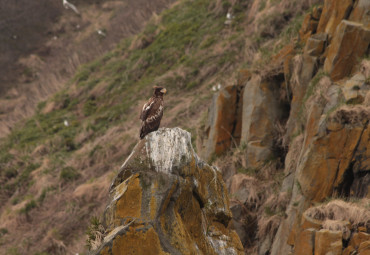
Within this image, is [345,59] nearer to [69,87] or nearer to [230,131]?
[230,131]

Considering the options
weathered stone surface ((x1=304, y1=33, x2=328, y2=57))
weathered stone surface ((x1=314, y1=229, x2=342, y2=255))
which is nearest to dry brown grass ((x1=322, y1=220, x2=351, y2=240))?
weathered stone surface ((x1=314, y1=229, x2=342, y2=255))

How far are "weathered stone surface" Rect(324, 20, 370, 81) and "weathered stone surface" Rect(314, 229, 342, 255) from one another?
12.3ft

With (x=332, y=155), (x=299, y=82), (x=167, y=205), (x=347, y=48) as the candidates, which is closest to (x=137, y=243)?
(x=167, y=205)

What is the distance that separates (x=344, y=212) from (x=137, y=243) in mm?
3390

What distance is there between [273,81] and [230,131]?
65.6 inches

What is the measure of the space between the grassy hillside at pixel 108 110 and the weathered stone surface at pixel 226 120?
0.78 meters

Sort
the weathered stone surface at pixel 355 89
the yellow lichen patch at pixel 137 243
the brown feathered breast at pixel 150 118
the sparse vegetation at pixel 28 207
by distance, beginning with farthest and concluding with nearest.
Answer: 1. the sparse vegetation at pixel 28 207
2. the weathered stone surface at pixel 355 89
3. the brown feathered breast at pixel 150 118
4. the yellow lichen patch at pixel 137 243

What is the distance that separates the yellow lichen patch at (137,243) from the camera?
5.24 metres

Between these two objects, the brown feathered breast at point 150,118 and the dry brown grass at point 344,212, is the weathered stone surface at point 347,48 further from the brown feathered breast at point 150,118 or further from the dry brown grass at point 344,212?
the brown feathered breast at point 150,118

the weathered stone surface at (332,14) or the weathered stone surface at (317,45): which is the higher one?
the weathered stone surface at (332,14)

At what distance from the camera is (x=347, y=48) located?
9.66 meters

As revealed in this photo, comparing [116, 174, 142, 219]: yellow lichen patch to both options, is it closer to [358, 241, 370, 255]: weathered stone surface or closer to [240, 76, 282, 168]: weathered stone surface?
[358, 241, 370, 255]: weathered stone surface

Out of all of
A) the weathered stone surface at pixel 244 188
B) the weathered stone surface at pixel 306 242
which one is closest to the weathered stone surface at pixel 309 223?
the weathered stone surface at pixel 306 242

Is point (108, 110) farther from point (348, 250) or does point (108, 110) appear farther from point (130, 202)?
point (130, 202)
